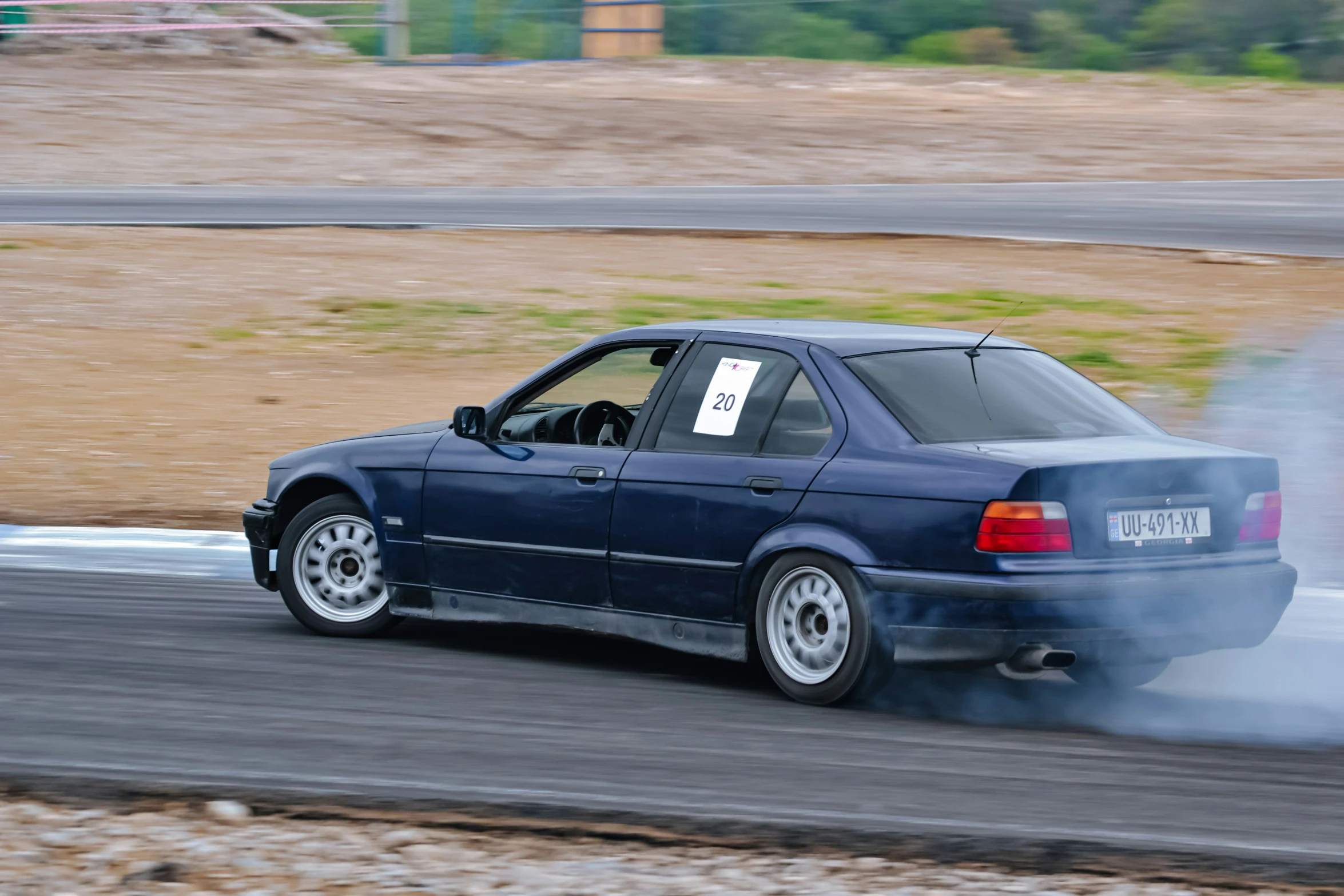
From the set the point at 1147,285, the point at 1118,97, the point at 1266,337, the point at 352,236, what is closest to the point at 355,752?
the point at 1266,337

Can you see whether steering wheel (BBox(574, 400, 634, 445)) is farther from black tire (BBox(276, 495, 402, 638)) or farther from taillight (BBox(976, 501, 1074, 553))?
taillight (BBox(976, 501, 1074, 553))

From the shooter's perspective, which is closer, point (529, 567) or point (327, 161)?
point (529, 567)

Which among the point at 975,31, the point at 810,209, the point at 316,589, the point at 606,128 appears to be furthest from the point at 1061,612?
the point at 975,31

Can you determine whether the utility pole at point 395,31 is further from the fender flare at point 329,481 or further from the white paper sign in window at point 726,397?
the white paper sign in window at point 726,397

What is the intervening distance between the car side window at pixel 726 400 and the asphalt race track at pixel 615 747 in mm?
917

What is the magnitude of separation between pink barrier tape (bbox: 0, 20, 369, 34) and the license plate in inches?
1536

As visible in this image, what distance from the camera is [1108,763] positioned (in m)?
5.76

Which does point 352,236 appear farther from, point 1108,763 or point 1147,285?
point 1108,763

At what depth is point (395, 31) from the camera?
153 feet

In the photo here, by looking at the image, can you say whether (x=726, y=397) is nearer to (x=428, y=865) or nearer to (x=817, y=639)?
(x=817, y=639)

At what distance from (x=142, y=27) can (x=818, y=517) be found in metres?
41.5

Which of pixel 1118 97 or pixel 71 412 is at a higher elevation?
pixel 1118 97

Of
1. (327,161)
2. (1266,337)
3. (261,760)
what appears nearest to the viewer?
(261,760)

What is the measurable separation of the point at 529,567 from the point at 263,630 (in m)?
1.47
